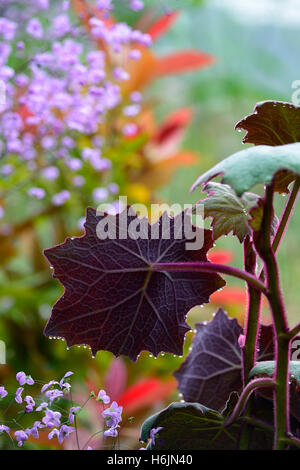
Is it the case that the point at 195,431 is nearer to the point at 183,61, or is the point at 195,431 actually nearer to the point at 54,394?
the point at 54,394

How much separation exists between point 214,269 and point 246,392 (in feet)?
0.26

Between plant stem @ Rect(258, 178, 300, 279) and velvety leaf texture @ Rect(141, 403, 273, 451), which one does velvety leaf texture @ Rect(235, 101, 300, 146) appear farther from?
velvety leaf texture @ Rect(141, 403, 273, 451)

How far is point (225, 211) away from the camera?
0.38 meters

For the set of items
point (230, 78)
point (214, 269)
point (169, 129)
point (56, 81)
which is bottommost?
point (214, 269)

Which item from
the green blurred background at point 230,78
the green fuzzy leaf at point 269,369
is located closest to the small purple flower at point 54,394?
the green fuzzy leaf at point 269,369

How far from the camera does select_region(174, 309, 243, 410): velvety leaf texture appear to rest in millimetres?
440

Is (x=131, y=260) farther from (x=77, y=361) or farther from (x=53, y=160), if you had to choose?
(x=77, y=361)

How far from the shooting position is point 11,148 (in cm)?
65

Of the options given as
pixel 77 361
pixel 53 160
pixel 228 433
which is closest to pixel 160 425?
pixel 228 433

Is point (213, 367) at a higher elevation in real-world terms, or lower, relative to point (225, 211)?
lower

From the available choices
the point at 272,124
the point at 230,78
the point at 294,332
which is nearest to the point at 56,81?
the point at 272,124

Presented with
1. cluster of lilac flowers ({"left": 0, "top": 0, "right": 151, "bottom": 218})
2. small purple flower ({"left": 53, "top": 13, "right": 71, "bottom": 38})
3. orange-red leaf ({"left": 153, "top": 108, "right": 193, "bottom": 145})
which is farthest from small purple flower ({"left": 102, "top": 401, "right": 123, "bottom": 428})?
orange-red leaf ({"left": 153, "top": 108, "right": 193, "bottom": 145})

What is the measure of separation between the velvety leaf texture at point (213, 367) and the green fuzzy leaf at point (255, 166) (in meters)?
0.20

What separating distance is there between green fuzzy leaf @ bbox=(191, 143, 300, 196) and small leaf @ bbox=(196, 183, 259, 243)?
0.09 metres
